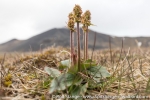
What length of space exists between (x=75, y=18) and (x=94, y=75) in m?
0.56

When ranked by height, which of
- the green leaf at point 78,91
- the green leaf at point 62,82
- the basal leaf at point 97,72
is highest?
the basal leaf at point 97,72

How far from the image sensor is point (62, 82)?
7.50 ft

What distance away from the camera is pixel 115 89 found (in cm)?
Result: 248

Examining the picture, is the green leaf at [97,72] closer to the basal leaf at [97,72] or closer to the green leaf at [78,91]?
the basal leaf at [97,72]

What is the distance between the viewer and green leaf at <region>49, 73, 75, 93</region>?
86.6 inches

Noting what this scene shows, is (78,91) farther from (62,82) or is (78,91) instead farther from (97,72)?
(97,72)

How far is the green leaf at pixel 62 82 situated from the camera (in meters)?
2.20

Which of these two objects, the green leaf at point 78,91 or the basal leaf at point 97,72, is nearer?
the green leaf at point 78,91

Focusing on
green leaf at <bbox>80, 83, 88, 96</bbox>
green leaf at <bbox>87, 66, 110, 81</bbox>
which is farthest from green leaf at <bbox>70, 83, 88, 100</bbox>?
green leaf at <bbox>87, 66, 110, 81</bbox>

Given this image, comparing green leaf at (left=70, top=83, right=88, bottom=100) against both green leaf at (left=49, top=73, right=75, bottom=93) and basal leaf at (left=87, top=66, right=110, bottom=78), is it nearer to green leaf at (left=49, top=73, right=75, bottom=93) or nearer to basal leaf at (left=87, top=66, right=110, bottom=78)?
green leaf at (left=49, top=73, right=75, bottom=93)

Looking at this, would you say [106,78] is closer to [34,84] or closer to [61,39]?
[34,84]

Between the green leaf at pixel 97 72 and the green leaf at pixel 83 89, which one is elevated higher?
the green leaf at pixel 97 72

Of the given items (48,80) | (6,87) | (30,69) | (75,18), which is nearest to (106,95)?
(48,80)

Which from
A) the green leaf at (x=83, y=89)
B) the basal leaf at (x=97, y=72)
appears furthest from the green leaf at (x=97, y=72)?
the green leaf at (x=83, y=89)
